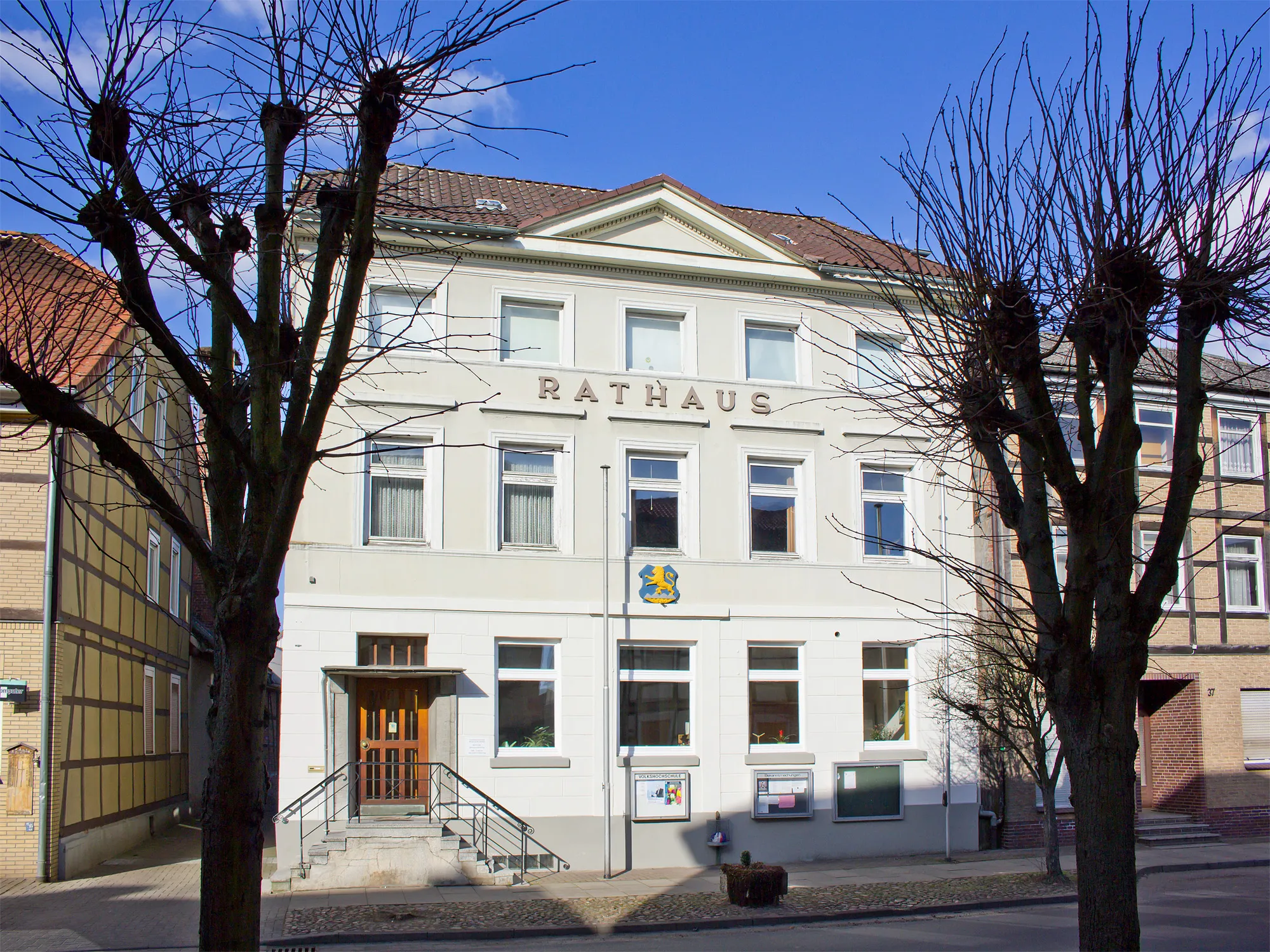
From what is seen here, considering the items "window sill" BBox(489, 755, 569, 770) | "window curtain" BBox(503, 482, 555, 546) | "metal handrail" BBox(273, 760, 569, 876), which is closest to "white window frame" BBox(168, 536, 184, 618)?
"metal handrail" BBox(273, 760, 569, 876)

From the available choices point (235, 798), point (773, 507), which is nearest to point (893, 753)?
point (773, 507)

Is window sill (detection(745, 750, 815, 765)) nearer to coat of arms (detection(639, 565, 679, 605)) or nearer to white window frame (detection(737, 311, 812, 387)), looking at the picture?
coat of arms (detection(639, 565, 679, 605))

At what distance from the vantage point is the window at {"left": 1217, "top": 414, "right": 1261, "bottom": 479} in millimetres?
24656

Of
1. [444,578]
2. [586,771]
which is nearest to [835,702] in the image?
[586,771]

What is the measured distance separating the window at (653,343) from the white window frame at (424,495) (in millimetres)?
3832

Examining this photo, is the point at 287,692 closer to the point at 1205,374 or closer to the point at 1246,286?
the point at 1246,286

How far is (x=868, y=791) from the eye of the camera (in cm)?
1994

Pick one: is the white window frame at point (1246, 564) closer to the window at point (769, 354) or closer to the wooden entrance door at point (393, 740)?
the window at point (769, 354)

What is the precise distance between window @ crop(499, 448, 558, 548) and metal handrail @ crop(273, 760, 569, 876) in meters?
3.88

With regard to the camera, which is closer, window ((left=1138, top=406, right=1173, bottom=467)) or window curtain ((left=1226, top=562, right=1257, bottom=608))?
window ((left=1138, top=406, right=1173, bottom=467))

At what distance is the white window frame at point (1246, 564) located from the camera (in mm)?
24125

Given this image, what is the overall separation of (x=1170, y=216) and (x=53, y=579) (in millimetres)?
16063

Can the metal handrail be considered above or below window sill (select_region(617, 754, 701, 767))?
below

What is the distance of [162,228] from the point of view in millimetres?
5531
